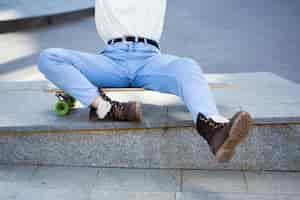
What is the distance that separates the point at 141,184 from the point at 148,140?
254mm

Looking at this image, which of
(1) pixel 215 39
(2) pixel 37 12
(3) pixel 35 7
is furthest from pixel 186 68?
(3) pixel 35 7

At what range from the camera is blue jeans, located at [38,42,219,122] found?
2621 mm

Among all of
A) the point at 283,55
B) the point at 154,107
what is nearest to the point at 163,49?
the point at 283,55

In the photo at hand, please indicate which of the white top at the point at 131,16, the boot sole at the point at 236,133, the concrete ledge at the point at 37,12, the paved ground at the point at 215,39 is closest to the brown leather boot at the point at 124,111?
the white top at the point at 131,16

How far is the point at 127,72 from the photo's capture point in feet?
9.52

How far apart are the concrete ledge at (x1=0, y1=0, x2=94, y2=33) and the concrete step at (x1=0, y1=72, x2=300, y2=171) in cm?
407

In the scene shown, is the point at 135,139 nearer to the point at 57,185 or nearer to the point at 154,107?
the point at 154,107

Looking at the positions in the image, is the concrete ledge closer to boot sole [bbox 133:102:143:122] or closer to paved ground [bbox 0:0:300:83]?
paved ground [bbox 0:0:300:83]

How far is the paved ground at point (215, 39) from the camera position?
515 cm

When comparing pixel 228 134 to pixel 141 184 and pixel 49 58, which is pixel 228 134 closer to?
pixel 141 184

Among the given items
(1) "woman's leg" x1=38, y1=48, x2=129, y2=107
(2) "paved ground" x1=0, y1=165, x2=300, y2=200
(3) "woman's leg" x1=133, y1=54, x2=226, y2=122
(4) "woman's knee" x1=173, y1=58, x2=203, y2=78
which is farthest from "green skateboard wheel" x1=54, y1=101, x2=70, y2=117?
(4) "woman's knee" x1=173, y1=58, x2=203, y2=78

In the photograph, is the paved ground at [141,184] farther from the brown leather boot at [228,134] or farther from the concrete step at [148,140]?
the brown leather boot at [228,134]

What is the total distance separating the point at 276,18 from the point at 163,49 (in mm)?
2145

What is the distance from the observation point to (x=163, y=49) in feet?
19.2
